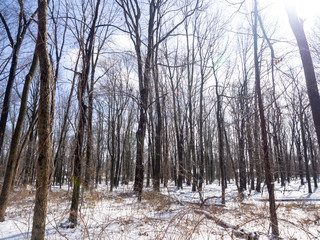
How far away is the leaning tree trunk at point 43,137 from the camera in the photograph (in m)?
2.11

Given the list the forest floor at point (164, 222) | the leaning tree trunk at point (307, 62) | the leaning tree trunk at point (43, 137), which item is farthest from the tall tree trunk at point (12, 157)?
the leaning tree trunk at point (307, 62)

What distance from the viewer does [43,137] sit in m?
2.16

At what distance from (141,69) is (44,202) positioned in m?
7.40

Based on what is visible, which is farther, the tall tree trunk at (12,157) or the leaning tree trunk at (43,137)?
the tall tree trunk at (12,157)

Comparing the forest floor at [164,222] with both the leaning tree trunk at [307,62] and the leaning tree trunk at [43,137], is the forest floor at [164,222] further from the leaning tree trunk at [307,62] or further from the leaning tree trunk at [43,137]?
the leaning tree trunk at [307,62]

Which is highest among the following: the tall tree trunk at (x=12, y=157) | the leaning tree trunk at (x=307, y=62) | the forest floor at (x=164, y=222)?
the leaning tree trunk at (x=307, y=62)

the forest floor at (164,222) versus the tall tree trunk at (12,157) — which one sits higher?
the tall tree trunk at (12,157)

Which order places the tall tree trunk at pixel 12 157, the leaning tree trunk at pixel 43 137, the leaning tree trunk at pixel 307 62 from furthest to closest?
1. the leaning tree trunk at pixel 307 62
2. the tall tree trunk at pixel 12 157
3. the leaning tree trunk at pixel 43 137

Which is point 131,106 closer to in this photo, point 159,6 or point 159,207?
point 159,6

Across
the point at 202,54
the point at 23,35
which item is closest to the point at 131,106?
the point at 202,54

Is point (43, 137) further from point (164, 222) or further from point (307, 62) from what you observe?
point (307, 62)

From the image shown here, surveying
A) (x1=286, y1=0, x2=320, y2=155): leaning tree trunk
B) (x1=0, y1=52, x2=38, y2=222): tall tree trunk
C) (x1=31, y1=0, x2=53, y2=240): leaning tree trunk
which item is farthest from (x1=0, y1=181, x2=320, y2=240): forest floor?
(x1=286, y1=0, x2=320, y2=155): leaning tree trunk

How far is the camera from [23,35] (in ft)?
22.4

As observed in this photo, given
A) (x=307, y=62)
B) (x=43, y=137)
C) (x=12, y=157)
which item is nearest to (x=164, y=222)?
(x=43, y=137)
